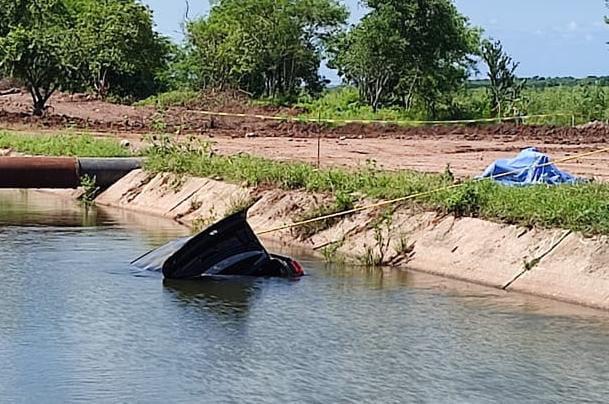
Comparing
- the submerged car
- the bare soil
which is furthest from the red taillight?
the bare soil

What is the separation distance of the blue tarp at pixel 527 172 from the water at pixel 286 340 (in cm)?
365

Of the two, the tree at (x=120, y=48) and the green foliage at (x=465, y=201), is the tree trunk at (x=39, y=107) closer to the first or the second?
the tree at (x=120, y=48)

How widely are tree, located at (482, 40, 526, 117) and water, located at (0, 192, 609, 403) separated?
30.1 meters

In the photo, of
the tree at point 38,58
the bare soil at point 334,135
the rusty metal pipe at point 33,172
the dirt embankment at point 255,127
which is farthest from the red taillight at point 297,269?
the tree at point 38,58

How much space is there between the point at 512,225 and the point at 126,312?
5224mm

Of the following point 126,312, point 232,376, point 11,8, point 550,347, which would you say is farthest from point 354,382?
point 11,8

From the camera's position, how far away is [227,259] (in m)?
16.7

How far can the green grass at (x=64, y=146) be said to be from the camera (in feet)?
97.3

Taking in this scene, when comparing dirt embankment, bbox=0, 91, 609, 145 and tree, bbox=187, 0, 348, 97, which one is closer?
dirt embankment, bbox=0, 91, 609, 145

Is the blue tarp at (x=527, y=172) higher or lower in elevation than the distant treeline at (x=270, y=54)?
lower

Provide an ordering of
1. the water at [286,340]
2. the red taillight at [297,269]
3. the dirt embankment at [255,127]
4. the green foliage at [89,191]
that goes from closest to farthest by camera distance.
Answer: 1. the water at [286,340]
2. the red taillight at [297,269]
3. the green foliage at [89,191]
4. the dirt embankment at [255,127]

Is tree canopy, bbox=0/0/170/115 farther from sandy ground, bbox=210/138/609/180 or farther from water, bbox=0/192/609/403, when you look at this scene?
water, bbox=0/192/609/403

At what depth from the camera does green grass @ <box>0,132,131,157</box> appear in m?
29.7

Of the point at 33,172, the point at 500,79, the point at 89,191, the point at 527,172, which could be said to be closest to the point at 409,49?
the point at 500,79
